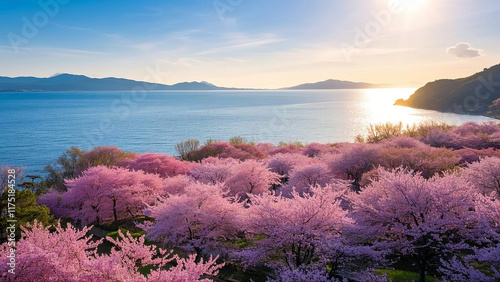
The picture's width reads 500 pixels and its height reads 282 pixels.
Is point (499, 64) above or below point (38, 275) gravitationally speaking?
above

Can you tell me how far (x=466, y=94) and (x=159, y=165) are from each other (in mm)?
152994

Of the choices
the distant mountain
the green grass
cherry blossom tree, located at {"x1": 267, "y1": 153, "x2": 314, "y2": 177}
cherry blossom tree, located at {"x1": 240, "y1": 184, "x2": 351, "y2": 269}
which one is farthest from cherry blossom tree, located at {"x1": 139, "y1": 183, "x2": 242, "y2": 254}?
the distant mountain

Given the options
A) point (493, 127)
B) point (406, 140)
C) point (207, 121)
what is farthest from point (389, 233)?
point (207, 121)

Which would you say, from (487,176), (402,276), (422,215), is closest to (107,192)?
(402,276)

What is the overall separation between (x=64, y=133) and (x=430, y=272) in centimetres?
11138

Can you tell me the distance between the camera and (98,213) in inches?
1056

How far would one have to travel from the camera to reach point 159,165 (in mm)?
36531

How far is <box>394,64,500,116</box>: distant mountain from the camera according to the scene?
136750 millimetres

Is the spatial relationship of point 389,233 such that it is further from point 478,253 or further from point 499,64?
point 499,64

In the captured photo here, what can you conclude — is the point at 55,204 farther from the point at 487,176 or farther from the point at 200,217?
the point at 487,176

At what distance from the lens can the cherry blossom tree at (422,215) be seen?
1413 centimetres

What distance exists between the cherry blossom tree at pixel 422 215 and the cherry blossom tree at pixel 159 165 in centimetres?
2519

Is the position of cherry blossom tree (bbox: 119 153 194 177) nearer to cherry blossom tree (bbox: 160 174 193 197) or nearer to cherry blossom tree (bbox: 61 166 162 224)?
cherry blossom tree (bbox: 61 166 162 224)

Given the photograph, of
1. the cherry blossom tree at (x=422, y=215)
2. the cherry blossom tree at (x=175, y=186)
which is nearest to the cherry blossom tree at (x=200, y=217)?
the cherry blossom tree at (x=422, y=215)
